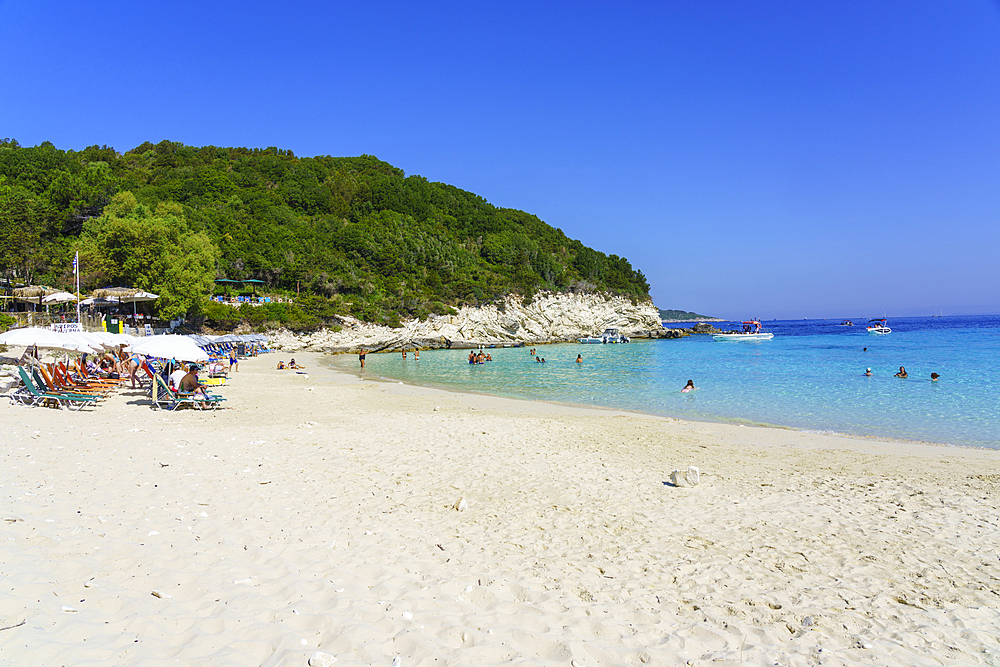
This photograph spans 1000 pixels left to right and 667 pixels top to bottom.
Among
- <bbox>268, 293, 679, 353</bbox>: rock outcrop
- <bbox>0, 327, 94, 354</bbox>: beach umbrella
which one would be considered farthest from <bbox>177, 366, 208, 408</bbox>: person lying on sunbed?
<bbox>268, 293, 679, 353</bbox>: rock outcrop

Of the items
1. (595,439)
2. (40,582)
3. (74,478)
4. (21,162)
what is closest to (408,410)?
(595,439)

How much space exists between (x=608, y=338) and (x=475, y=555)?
65571 mm

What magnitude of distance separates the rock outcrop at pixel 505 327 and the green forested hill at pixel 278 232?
2.22m

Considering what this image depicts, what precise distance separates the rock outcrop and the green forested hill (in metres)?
2.22

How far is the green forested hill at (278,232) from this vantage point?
40000 millimetres

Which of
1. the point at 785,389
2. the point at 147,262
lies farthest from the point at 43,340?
the point at 147,262

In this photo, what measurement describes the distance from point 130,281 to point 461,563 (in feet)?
145

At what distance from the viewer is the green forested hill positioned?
Result: 40.0m

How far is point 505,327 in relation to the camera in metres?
64.7

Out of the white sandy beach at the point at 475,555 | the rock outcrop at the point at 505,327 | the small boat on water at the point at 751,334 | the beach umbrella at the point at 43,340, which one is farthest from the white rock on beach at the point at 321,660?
the small boat on water at the point at 751,334

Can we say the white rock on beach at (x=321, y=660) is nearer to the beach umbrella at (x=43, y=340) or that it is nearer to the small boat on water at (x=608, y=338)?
the beach umbrella at (x=43, y=340)

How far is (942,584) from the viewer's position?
4.50m

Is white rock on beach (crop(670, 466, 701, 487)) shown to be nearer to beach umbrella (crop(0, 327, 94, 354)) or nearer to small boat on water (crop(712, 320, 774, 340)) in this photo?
beach umbrella (crop(0, 327, 94, 354))

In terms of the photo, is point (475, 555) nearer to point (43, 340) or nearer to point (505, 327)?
point (43, 340)
